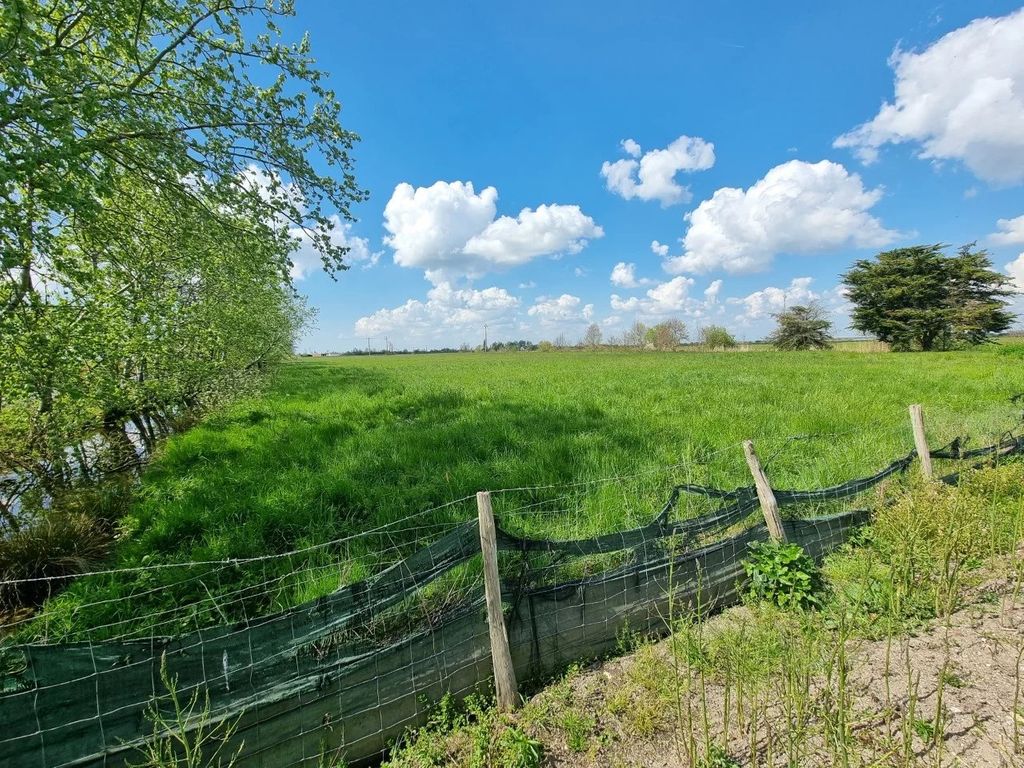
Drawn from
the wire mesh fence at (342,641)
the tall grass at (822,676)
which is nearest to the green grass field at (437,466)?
the wire mesh fence at (342,641)

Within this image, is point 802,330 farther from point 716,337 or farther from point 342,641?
point 342,641

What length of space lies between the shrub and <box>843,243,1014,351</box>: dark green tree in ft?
163

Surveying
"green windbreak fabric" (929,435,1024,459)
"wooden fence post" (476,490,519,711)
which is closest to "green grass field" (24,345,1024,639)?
"green windbreak fabric" (929,435,1024,459)

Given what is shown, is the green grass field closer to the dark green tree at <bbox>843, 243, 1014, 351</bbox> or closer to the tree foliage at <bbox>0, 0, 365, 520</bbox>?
the tree foliage at <bbox>0, 0, 365, 520</bbox>

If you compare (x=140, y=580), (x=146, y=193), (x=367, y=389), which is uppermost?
(x=146, y=193)

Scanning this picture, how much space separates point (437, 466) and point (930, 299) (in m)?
53.3

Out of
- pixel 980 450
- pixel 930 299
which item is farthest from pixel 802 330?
pixel 980 450

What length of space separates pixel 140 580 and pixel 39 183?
12.9 ft

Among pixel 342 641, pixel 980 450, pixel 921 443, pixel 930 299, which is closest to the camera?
pixel 342 641

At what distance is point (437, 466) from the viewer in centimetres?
734

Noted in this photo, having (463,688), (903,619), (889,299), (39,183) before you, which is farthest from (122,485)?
(889,299)

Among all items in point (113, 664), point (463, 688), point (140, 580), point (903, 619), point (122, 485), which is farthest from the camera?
point (122, 485)

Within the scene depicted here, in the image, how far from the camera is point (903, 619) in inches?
142

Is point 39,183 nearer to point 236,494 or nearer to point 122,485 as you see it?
point 236,494
